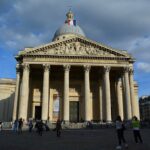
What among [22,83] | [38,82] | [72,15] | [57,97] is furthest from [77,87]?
[72,15]

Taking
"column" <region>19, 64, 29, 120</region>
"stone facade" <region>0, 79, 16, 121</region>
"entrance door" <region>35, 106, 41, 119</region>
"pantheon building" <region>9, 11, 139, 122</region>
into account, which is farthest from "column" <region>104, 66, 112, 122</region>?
"stone facade" <region>0, 79, 16, 121</region>

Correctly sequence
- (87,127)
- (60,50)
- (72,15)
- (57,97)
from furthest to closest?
(72,15) → (57,97) → (60,50) → (87,127)

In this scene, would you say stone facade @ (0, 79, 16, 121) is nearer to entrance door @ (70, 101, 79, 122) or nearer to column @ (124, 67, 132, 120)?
entrance door @ (70, 101, 79, 122)

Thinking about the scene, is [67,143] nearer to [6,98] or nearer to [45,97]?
[45,97]

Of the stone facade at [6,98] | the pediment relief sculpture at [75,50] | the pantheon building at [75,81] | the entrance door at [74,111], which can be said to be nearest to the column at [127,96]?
the pantheon building at [75,81]

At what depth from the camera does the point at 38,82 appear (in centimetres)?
4447

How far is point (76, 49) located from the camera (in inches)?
1594

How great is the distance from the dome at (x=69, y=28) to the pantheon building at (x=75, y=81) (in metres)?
17.5

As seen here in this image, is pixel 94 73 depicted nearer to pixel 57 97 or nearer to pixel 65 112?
pixel 57 97

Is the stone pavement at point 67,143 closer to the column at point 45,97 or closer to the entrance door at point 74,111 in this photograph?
the column at point 45,97

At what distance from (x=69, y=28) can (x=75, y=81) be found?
64.3 ft

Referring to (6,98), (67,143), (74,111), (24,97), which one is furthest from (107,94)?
(6,98)

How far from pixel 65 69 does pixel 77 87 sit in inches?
237

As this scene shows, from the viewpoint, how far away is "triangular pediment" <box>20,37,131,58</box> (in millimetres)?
39812
